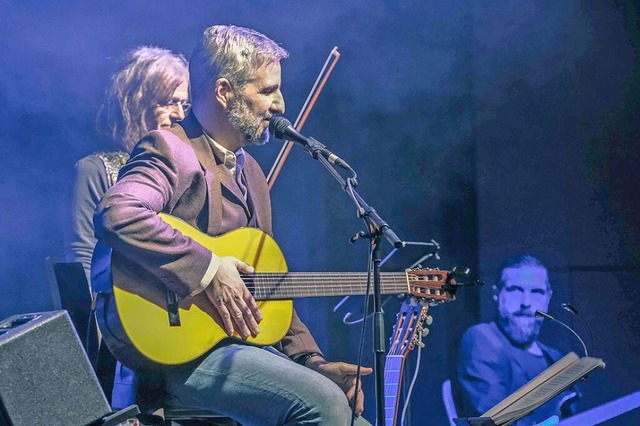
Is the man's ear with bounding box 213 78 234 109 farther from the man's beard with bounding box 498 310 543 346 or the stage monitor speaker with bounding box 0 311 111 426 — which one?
the man's beard with bounding box 498 310 543 346

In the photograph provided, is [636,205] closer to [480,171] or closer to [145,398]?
[480,171]

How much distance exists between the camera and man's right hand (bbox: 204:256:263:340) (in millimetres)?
2658

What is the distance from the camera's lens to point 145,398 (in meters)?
2.56

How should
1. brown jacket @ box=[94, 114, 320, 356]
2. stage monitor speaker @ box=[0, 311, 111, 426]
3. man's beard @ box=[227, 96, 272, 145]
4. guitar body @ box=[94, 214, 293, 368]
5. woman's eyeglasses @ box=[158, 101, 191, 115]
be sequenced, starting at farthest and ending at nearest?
woman's eyeglasses @ box=[158, 101, 191, 115], man's beard @ box=[227, 96, 272, 145], brown jacket @ box=[94, 114, 320, 356], guitar body @ box=[94, 214, 293, 368], stage monitor speaker @ box=[0, 311, 111, 426]

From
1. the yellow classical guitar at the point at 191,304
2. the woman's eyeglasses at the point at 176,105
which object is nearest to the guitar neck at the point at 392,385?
the yellow classical guitar at the point at 191,304

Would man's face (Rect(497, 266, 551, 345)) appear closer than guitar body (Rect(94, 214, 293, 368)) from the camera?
No

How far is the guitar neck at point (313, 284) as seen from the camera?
9.30 feet

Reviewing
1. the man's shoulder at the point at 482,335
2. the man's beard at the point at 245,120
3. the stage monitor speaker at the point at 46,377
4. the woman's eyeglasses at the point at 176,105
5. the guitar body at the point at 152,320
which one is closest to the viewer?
the stage monitor speaker at the point at 46,377

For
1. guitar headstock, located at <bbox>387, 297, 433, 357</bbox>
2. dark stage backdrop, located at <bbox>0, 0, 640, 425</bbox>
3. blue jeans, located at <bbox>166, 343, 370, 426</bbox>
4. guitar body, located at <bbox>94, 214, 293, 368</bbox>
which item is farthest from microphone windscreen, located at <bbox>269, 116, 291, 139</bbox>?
guitar headstock, located at <bbox>387, 297, 433, 357</bbox>

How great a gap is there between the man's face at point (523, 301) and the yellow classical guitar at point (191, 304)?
Result: 140cm

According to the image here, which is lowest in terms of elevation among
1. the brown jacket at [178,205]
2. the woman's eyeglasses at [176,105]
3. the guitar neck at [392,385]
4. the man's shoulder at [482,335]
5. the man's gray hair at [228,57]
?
the guitar neck at [392,385]

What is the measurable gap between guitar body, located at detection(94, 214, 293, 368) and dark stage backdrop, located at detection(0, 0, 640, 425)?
93 centimetres

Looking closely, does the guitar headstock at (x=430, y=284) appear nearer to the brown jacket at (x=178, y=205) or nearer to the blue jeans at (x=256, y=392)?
the brown jacket at (x=178, y=205)

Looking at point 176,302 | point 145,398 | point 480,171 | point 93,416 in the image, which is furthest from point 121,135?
point 480,171
